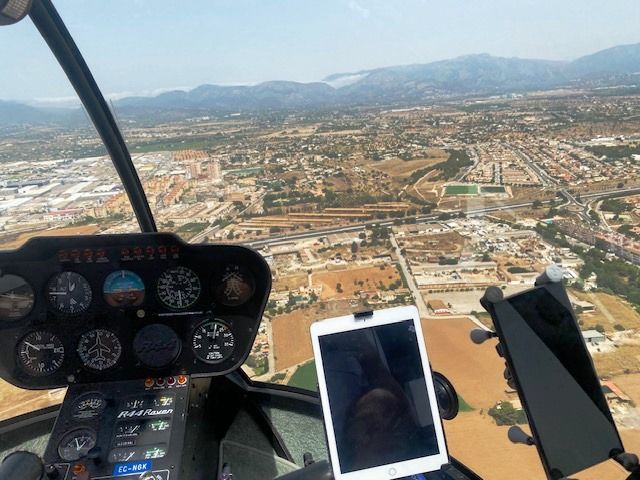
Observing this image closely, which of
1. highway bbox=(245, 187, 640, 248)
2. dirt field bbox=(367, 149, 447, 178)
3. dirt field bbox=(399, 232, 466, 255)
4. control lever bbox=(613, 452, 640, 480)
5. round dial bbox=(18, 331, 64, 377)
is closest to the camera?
control lever bbox=(613, 452, 640, 480)

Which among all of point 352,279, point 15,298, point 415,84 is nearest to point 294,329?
point 352,279

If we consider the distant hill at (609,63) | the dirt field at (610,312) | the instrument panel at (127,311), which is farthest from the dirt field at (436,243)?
the distant hill at (609,63)

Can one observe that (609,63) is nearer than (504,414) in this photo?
No

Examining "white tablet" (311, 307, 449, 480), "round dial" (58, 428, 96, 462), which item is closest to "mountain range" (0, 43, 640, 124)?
"round dial" (58, 428, 96, 462)

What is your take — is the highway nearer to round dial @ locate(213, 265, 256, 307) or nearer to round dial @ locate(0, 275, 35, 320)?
round dial @ locate(213, 265, 256, 307)

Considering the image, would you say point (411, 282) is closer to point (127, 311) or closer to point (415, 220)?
point (415, 220)

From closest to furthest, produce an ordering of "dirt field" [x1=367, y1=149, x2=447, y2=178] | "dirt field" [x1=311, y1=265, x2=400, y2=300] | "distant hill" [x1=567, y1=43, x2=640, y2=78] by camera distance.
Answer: "dirt field" [x1=311, y1=265, x2=400, y2=300] → "dirt field" [x1=367, y1=149, x2=447, y2=178] → "distant hill" [x1=567, y1=43, x2=640, y2=78]

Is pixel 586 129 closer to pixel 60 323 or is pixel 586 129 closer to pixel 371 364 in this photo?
pixel 371 364
